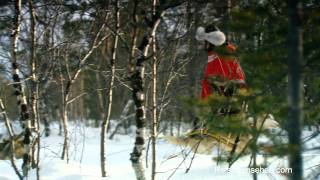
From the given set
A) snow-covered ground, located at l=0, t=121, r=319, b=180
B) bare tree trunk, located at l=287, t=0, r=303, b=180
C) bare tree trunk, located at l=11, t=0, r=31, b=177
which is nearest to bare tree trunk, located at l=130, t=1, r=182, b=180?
snow-covered ground, located at l=0, t=121, r=319, b=180

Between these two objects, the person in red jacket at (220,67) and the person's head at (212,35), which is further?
the person's head at (212,35)

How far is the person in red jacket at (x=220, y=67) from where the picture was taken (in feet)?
15.1

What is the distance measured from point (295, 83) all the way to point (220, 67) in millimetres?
5121

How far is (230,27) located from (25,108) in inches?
254

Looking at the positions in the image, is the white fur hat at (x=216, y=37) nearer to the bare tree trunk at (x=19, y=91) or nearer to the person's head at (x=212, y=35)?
the person's head at (x=212, y=35)

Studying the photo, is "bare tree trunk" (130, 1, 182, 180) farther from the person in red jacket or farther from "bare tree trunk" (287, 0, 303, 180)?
"bare tree trunk" (287, 0, 303, 180)

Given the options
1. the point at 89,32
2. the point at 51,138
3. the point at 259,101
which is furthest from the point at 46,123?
the point at 259,101

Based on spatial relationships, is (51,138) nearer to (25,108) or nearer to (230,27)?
(25,108)

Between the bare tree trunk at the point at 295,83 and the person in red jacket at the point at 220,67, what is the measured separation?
671 mm

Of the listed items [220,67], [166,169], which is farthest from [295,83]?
[166,169]

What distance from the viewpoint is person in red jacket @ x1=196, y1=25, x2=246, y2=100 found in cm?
460

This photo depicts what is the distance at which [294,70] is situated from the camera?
3.55m

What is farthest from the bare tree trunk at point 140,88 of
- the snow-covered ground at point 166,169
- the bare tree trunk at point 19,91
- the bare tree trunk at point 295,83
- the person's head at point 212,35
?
the bare tree trunk at point 295,83

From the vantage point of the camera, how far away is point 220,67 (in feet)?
28.3
